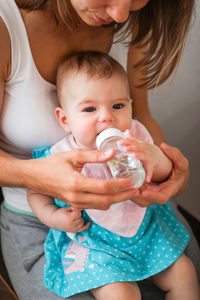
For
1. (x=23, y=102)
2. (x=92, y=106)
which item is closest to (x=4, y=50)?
(x=23, y=102)

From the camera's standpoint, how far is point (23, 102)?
3.34 feet

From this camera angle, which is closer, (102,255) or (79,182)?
(79,182)

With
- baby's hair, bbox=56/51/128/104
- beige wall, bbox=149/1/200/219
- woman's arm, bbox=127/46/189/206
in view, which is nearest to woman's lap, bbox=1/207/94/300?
woman's arm, bbox=127/46/189/206

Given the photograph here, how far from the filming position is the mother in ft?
2.66

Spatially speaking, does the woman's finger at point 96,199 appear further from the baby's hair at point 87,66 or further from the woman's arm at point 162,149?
the baby's hair at point 87,66

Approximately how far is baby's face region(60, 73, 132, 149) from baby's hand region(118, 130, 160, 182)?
124 millimetres

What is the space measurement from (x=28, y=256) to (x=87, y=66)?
63 centimetres

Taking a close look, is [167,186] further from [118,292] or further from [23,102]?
[23,102]

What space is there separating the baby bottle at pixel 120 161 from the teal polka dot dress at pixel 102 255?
213 millimetres

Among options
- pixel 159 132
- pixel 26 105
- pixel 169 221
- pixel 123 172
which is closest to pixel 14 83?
pixel 26 105

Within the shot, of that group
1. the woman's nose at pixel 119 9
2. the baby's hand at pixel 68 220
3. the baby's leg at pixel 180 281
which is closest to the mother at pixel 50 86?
the woman's nose at pixel 119 9

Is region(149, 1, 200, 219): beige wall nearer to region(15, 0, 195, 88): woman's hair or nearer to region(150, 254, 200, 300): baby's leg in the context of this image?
region(15, 0, 195, 88): woman's hair

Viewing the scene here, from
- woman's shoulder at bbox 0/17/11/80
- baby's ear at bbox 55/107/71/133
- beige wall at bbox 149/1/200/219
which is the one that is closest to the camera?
woman's shoulder at bbox 0/17/11/80

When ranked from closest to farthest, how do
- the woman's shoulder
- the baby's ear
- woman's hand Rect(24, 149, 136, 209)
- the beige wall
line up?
woman's hand Rect(24, 149, 136, 209) < the woman's shoulder < the baby's ear < the beige wall
